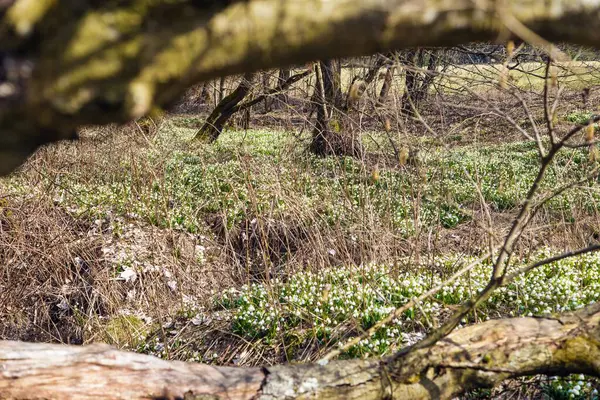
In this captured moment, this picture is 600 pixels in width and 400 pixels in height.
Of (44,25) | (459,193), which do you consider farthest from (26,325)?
(459,193)

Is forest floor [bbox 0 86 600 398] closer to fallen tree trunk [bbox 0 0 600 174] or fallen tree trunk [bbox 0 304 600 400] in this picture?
fallen tree trunk [bbox 0 304 600 400]

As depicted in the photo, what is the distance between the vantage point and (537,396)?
4.22 meters

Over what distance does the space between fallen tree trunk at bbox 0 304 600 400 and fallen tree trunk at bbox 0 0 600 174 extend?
5.71 ft

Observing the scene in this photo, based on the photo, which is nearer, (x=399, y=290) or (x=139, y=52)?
(x=139, y=52)

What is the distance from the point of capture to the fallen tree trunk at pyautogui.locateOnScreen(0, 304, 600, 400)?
3.14 metres

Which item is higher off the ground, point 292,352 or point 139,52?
point 139,52

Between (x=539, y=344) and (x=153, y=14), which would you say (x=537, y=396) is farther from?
(x=153, y=14)

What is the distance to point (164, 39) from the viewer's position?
1761mm

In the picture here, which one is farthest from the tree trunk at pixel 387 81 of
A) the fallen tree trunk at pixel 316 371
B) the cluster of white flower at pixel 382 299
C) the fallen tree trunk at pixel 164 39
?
the fallen tree trunk at pixel 164 39

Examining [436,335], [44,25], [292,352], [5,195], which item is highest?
[44,25]

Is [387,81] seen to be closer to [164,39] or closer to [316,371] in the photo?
[316,371]

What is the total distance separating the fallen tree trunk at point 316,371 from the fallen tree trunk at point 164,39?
1.74 meters

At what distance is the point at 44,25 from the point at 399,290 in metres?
4.68

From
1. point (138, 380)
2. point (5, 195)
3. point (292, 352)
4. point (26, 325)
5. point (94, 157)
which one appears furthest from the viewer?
point (94, 157)
